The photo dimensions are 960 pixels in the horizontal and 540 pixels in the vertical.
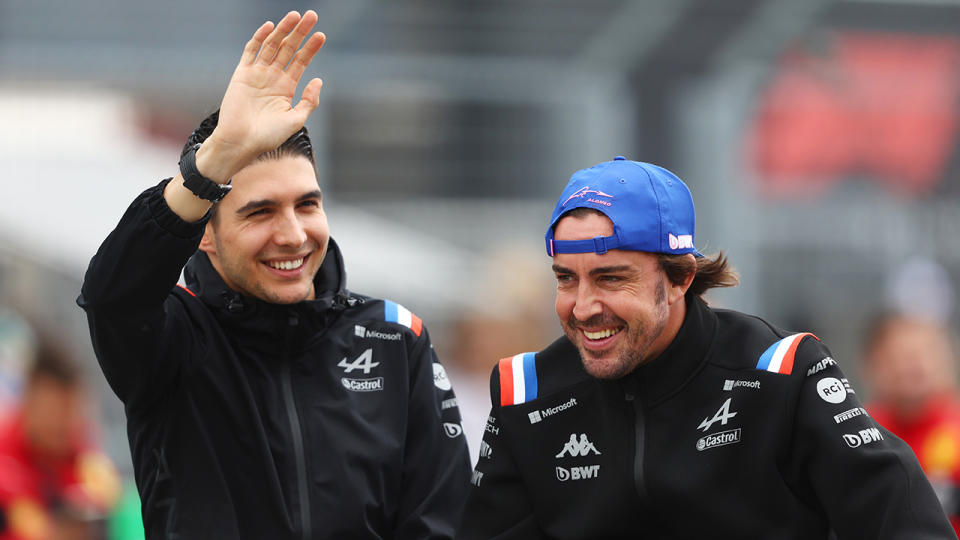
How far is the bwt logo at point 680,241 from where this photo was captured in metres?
3.09

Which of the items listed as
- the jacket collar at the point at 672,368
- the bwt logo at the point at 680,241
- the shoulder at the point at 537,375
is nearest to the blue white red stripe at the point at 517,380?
the shoulder at the point at 537,375

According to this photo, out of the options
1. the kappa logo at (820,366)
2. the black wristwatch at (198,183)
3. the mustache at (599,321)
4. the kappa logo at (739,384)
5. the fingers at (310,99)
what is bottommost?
the kappa logo at (739,384)

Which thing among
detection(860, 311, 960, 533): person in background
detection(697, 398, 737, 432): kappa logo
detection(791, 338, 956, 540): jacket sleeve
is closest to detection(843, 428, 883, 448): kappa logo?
detection(791, 338, 956, 540): jacket sleeve

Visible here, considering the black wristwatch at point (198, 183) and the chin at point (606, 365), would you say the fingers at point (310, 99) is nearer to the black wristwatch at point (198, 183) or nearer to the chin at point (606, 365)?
the black wristwatch at point (198, 183)

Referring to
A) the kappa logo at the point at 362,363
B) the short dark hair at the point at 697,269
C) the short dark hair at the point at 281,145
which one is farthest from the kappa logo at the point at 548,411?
the short dark hair at the point at 281,145

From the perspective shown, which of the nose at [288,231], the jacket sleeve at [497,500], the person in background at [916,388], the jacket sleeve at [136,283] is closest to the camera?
the jacket sleeve at [136,283]

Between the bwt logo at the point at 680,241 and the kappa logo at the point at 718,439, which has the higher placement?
the bwt logo at the point at 680,241

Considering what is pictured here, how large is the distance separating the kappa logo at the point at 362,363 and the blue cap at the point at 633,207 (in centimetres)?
61

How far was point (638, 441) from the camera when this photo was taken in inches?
122

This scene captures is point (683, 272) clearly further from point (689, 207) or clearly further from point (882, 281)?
point (882, 281)

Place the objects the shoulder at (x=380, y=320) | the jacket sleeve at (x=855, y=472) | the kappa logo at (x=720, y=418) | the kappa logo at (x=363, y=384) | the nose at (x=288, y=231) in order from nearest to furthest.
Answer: the jacket sleeve at (x=855, y=472) < the kappa logo at (x=720, y=418) < the nose at (x=288, y=231) < the kappa logo at (x=363, y=384) < the shoulder at (x=380, y=320)

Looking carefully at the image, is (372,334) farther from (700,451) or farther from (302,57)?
(700,451)

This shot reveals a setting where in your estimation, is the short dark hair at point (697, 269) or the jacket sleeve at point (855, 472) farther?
the short dark hair at point (697, 269)

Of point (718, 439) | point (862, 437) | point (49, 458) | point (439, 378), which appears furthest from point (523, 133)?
point (862, 437)
